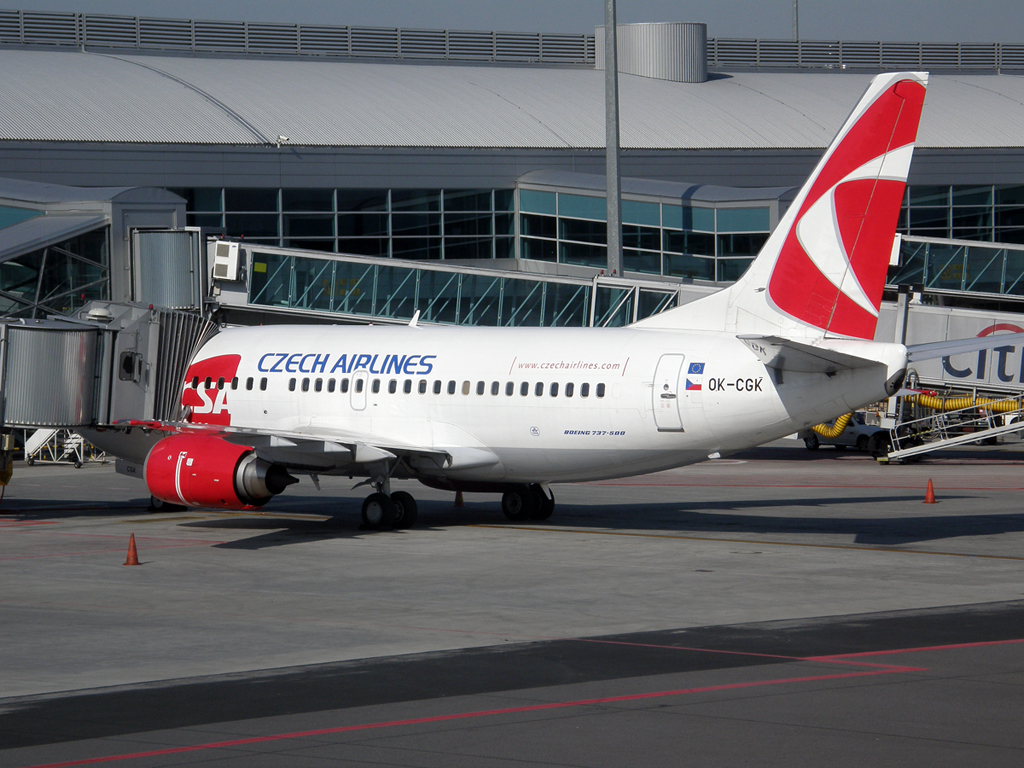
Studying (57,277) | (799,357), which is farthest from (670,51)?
(799,357)

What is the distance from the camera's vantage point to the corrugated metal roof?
198 ft

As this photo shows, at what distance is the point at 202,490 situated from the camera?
25828 mm

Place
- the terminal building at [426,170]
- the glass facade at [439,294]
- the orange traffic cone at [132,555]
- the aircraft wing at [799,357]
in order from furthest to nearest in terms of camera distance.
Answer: the glass facade at [439,294], the terminal building at [426,170], the orange traffic cone at [132,555], the aircraft wing at [799,357]

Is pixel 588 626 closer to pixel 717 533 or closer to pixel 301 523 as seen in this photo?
pixel 717 533

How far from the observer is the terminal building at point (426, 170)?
48219 mm

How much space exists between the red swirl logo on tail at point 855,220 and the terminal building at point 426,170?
2384 centimetres

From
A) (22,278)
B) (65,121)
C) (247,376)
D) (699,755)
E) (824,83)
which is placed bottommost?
(699,755)

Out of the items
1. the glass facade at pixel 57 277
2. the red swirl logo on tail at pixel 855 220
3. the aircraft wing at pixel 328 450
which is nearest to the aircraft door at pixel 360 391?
the aircraft wing at pixel 328 450

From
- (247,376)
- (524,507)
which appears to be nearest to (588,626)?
(524,507)

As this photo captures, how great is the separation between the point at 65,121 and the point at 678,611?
47.5 meters

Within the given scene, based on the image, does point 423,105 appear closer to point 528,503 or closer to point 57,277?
point 57,277

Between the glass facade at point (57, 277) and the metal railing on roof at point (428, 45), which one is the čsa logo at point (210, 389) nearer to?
the glass facade at point (57, 277)

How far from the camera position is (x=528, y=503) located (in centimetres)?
2972

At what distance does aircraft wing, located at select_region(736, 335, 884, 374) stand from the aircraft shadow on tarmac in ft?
12.8
